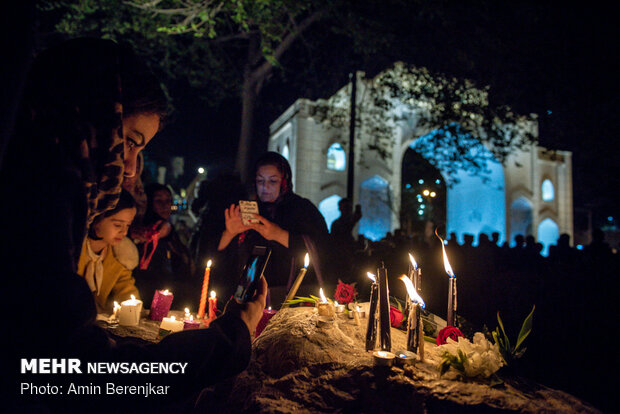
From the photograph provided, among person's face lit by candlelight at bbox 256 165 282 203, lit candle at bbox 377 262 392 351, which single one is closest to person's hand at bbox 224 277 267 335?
lit candle at bbox 377 262 392 351

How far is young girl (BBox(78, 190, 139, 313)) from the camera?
3189 millimetres

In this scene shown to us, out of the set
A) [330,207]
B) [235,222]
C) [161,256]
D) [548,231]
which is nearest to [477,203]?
[548,231]

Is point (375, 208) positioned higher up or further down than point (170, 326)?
higher up

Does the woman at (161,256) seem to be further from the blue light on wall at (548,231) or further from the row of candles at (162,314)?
the blue light on wall at (548,231)

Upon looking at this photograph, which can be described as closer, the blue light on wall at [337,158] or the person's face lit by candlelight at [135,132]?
Result: the person's face lit by candlelight at [135,132]

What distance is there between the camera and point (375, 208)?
24844 millimetres

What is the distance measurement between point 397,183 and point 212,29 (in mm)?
17207

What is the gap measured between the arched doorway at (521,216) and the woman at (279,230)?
3081 cm

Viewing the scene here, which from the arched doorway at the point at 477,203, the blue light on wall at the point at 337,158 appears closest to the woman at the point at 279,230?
the blue light on wall at the point at 337,158

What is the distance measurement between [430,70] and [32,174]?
13.8 meters

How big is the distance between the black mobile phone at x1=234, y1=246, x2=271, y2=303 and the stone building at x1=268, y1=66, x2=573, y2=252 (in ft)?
47.2

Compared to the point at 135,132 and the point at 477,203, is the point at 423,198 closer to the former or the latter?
the point at 477,203

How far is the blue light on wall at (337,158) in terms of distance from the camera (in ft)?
78.8

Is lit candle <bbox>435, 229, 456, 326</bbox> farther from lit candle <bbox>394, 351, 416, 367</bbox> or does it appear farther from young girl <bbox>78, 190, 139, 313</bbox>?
young girl <bbox>78, 190, 139, 313</bbox>
